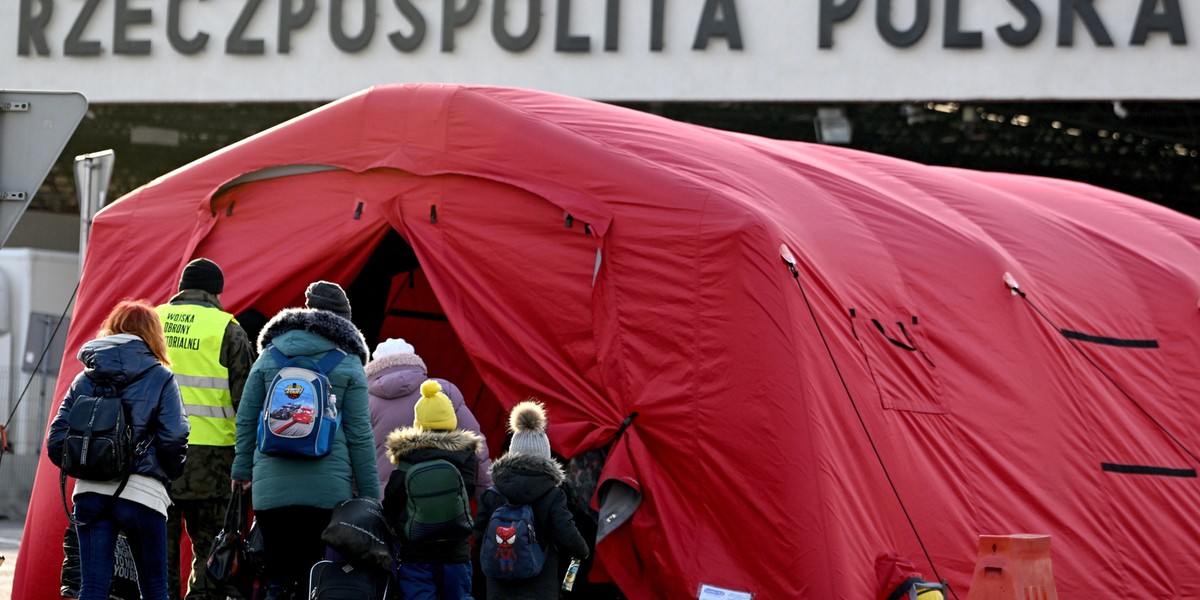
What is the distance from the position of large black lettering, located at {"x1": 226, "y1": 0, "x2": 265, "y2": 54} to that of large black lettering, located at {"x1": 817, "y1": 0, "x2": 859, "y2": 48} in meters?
6.32

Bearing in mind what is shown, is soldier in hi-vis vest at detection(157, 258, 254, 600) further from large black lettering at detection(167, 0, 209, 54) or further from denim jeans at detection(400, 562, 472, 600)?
large black lettering at detection(167, 0, 209, 54)

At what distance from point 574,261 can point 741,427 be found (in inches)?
52.3

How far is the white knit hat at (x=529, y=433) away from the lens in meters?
7.71

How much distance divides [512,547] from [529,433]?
57 centimetres

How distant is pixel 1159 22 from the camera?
16453 millimetres

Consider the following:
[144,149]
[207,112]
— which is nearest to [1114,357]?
[207,112]

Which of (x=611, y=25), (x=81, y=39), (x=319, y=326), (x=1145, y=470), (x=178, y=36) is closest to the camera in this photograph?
(x=319, y=326)

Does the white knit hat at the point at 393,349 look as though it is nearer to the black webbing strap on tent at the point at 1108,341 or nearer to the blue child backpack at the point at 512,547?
the blue child backpack at the point at 512,547

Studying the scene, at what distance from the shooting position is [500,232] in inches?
349

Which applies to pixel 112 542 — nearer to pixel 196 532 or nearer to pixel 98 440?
pixel 98 440

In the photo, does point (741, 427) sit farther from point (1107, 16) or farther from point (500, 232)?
point (1107, 16)

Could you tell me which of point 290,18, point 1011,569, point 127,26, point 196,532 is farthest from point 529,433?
point 127,26

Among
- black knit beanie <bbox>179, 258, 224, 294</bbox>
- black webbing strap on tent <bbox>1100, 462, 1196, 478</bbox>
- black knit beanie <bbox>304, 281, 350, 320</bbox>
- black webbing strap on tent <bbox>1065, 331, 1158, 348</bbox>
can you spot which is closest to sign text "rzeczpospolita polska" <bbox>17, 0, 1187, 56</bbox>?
black webbing strap on tent <bbox>1065, 331, 1158, 348</bbox>

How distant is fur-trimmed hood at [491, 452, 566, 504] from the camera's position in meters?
7.57
